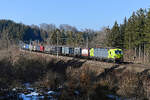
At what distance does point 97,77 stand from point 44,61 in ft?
64.9

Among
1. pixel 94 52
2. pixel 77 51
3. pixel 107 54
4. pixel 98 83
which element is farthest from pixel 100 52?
pixel 98 83

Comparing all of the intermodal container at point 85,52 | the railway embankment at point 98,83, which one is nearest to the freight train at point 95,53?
the intermodal container at point 85,52

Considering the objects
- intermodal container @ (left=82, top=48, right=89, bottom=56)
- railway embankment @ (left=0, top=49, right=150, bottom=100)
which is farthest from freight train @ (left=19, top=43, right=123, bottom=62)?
railway embankment @ (left=0, top=49, right=150, bottom=100)

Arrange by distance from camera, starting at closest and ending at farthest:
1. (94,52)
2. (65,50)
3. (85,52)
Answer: (94,52), (85,52), (65,50)

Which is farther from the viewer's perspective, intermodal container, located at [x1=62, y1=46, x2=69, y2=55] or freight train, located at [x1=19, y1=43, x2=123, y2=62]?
intermodal container, located at [x1=62, y1=46, x2=69, y2=55]

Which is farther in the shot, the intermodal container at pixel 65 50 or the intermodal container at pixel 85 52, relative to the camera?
the intermodal container at pixel 65 50

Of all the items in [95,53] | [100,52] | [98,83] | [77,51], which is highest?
[77,51]

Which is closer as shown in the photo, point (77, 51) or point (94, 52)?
point (94, 52)

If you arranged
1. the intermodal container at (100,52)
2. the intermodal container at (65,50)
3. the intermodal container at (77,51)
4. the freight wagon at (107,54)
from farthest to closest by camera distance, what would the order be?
the intermodal container at (65,50) < the intermodal container at (77,51) < the intermodal container at (100,52) < the freight wagon at (107,54)

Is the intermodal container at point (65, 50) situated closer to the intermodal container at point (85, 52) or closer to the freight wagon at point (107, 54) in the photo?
the intermodal container at point (85, 52)

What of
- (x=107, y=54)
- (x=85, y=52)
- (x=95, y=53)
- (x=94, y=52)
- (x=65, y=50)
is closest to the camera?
(x=107, y=54)

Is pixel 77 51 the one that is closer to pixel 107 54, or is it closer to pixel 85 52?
pixel 85 52

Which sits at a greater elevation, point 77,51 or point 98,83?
point 77,51

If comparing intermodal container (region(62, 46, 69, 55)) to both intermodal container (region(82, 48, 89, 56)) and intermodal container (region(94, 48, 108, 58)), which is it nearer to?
intermodal container (region(82, 48, 89, 56))
